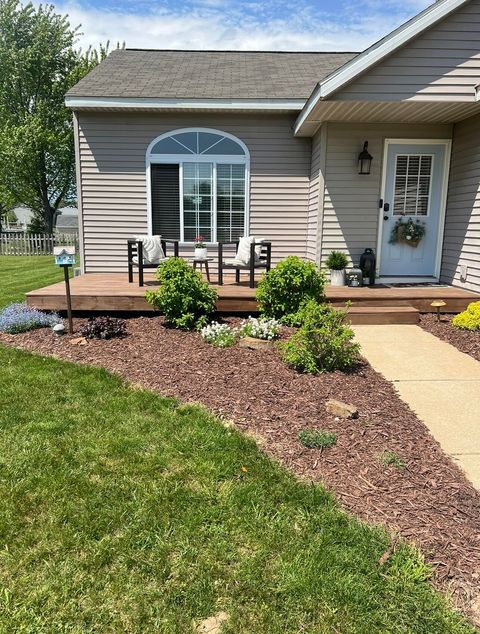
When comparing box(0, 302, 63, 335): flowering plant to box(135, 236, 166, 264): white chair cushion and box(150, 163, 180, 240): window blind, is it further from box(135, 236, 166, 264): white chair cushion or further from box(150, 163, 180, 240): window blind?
box(150, 163, 180, 240): window blind

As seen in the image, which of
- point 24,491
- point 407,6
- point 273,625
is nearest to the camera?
point 273,625

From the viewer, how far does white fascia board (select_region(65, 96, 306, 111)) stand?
7020 mm

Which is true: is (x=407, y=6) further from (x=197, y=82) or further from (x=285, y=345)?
(x=285, y=345)

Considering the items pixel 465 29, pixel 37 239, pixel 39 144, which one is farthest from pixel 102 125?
pixel 39 144

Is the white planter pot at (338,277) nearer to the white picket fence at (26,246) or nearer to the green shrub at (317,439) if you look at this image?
the green shrub at (317,439)

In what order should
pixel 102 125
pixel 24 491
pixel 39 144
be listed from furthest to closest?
pixel 39 144
pixel 102 125
pixel 24 491

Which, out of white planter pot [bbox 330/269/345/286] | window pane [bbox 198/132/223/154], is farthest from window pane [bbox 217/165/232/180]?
white planter pot [bbox 330/269/345/286]

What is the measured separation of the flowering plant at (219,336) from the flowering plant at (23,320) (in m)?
1.77

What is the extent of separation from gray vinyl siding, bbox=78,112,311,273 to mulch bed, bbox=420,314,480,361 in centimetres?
274

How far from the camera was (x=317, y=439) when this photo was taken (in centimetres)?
272

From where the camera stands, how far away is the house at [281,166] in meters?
6.48

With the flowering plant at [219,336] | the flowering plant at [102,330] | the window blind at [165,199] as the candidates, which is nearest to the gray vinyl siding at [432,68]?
the window blind at [165,199]

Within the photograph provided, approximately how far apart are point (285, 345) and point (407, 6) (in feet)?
33.6

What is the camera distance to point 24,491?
224 centimetres
